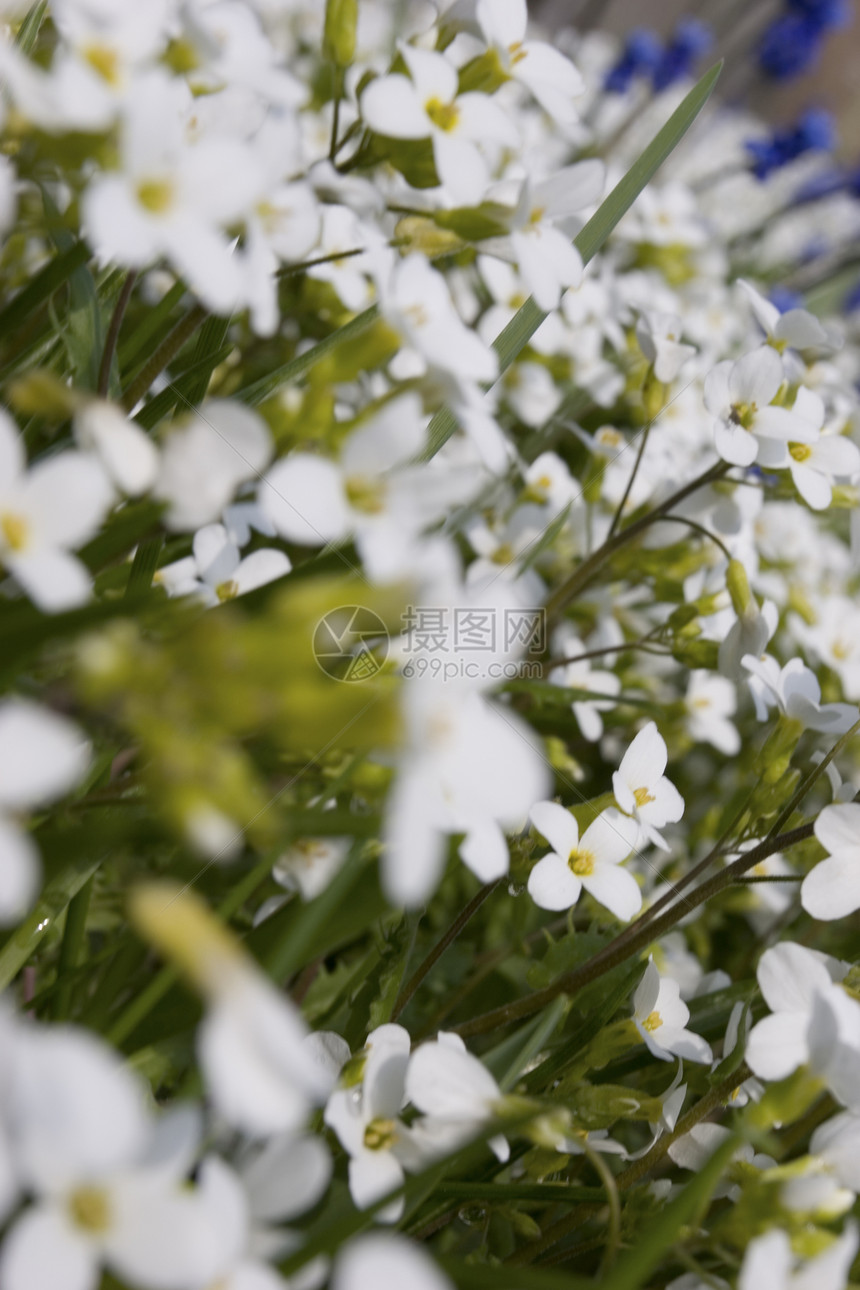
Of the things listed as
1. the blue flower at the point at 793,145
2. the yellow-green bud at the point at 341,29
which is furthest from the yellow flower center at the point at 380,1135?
the blue flower at the point at 793,145

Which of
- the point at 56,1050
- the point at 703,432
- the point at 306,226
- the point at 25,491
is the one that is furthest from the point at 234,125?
the point at 703,432

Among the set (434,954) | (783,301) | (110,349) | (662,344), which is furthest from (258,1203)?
(783,301)

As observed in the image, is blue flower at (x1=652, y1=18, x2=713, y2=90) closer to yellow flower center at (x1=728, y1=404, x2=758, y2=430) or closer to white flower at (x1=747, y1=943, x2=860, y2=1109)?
yellow flower center at (x1=728, y1=404, x2=758, y2=430)

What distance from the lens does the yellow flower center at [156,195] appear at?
0.28 m

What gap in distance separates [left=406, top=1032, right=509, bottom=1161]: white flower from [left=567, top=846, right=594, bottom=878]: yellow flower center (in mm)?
132

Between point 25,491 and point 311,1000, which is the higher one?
point 25,491

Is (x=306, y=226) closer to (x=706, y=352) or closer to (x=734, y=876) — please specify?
(x=734, y=876)

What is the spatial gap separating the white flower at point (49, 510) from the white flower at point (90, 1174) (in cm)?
11

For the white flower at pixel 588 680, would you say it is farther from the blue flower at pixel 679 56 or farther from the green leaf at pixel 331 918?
the blue flower at pixel 679 56

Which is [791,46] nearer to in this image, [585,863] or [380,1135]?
[585,863]

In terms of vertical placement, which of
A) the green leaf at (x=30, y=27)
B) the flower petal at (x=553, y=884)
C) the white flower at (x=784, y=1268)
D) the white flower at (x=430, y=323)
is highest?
the green leaf at (x=30, y=27)

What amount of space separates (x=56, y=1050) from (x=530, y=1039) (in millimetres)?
199

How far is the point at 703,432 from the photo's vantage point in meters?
0.86

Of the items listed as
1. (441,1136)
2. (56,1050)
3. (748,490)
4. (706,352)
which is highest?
Answer: (56,1050)
